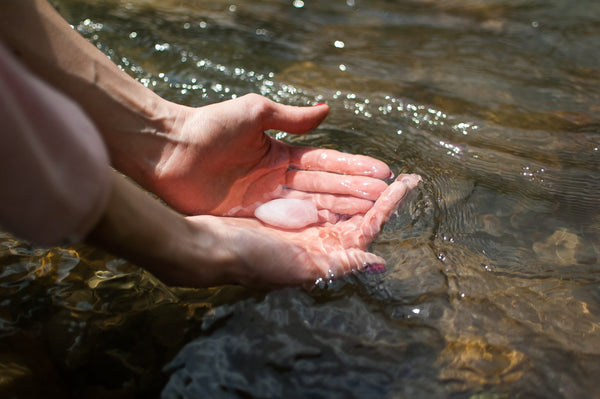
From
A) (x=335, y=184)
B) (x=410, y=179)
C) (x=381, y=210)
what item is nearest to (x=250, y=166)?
(x=335, y=184)

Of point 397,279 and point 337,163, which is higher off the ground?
point 337,163

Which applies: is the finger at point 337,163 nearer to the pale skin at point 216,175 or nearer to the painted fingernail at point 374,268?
the pale skin at point 216,175

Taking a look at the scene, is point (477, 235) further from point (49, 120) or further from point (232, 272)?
point (49, 120)

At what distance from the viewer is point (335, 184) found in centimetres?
268

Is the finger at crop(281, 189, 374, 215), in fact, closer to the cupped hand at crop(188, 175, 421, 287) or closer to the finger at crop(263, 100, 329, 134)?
the cupped hand at crop(188, 175, 421, 287)

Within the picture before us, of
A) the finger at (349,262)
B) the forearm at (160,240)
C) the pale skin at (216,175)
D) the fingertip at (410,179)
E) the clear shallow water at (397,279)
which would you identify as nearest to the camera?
the forearm at (160,240)

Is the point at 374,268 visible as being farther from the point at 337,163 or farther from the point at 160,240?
the point at 160,240

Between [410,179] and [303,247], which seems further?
[410,179]

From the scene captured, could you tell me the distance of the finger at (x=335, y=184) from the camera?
2.61 meters

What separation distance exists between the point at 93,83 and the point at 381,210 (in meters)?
1.51

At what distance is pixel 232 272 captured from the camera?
2.09 m

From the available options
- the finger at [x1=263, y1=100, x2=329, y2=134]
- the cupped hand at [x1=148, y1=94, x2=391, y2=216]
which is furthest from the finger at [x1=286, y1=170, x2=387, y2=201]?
the finger at [x1=263, y1=100, x2=329, y2=134]

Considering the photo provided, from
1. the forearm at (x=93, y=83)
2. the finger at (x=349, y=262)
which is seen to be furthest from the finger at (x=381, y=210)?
the forearm at (x=93, y=83)

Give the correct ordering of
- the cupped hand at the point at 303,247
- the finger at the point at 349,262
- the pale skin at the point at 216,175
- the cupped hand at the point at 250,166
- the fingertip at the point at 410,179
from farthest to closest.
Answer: the fingertip at the point at 410,179 < the cupped hand at the point at 250,166 < the finger at the point at 349,262 < the cupped hand at the point at 303,247 < the pale skin at the point at 216,175
